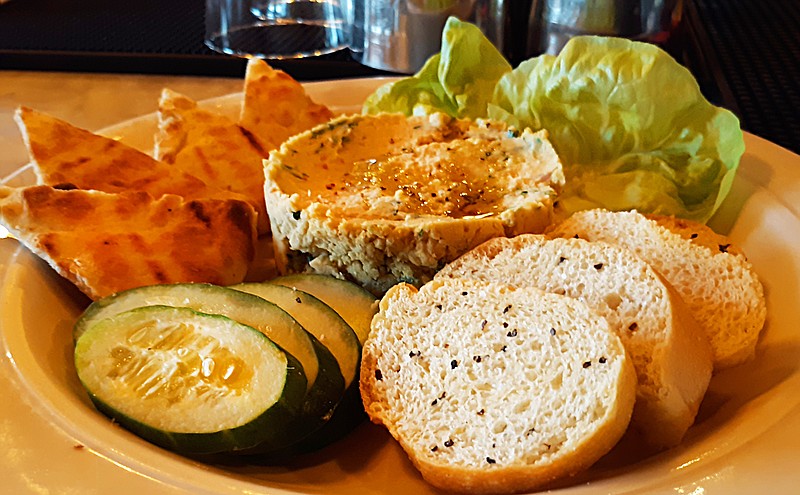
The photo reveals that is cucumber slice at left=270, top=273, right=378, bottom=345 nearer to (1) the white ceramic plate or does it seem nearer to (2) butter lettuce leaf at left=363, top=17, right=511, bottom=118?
(1) the white ceramic plate

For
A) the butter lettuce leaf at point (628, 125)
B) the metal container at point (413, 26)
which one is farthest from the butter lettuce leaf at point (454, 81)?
the metal container at point (413, 26)

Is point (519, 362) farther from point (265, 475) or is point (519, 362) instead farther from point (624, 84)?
point (624, 84)

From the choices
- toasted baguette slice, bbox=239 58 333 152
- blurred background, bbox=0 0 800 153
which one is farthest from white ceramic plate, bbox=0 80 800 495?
blurred background, bbox=0 0 800 153

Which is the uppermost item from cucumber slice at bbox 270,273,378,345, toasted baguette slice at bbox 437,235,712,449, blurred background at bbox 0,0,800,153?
toasted baguette slice at bbox 437,235,712,449

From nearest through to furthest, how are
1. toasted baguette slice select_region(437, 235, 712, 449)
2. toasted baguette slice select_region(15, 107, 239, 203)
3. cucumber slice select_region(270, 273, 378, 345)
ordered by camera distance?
toasted baguette slice select_region(437, 235, 712, 449)
cucumber slice select_region(270, 273, 378, 345)
toasted baguette slice select_region(15, 107, 239, 203)

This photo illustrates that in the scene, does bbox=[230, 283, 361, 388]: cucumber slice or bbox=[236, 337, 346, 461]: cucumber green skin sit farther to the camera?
bbox=[230, 283, 361, 388]: cucumber slice

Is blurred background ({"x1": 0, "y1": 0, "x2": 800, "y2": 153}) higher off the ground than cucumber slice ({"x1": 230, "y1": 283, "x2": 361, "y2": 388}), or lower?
lower

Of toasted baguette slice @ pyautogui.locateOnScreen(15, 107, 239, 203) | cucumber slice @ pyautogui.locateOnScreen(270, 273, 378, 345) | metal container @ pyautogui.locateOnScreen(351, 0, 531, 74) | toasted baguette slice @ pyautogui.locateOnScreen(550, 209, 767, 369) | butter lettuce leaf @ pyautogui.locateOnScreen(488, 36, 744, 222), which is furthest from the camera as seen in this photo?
metal container @ pyautogui.locateOnScreen(351, 0, 531, 74)

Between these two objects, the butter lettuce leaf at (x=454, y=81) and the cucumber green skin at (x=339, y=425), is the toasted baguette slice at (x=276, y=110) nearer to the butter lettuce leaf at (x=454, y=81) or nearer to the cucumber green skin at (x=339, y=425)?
the butter lettuce leaf at (x=454, y=81)
